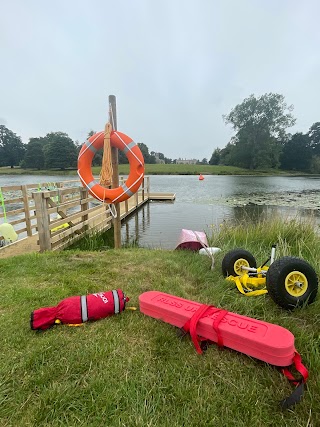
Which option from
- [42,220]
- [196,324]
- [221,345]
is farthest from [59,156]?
[221,345]

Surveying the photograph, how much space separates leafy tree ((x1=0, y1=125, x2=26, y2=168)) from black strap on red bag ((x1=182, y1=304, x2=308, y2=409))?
6879cm

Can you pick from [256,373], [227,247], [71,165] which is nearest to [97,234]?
[227,247]

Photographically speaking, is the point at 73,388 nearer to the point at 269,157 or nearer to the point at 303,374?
the point at 303,374

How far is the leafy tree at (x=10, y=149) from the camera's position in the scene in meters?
60.8

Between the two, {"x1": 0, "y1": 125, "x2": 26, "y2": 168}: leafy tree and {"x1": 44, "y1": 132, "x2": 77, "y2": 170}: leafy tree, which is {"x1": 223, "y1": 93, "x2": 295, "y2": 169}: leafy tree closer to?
{"x1": 44, "y1": 132, "x2": 77, "y2": 170}: leafy tree

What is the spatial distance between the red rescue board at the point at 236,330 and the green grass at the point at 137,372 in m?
0.07

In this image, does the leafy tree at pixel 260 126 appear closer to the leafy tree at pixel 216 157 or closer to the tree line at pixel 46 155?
the tree line at pixel 46 155

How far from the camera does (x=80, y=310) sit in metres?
1.78

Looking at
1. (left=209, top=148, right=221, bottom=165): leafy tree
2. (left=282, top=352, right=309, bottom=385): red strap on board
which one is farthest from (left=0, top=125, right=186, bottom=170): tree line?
(left=282, top=352, right=309, bottom=385): red strap on board

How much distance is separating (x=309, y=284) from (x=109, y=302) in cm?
151

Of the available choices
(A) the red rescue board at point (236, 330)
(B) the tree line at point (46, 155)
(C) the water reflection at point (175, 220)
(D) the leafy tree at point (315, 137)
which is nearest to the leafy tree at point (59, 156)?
(B) the tree line at point (46, 155)

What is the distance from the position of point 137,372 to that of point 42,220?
2977 mm

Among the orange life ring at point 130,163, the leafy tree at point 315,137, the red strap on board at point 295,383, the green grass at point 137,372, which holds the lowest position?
the green grass at point 137,372

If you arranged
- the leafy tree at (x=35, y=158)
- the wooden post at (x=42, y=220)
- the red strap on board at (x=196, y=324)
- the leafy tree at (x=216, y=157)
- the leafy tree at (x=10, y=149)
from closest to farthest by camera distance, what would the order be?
the red strap on board at (x=196, y=324), the wooden post at (x=42, y=220), the leafy tree at (x=35, y=158), the leafy tree at (x=10, y=149), the leafy tree at (x=216, y=157)
